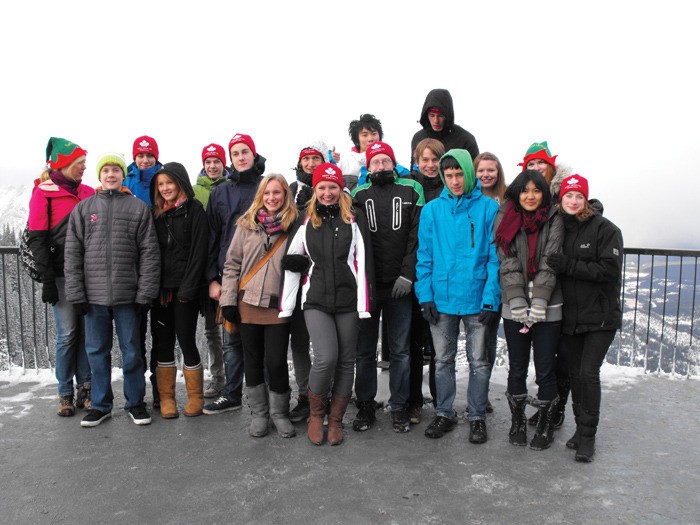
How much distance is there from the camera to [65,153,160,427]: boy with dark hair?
Answer: 4.19m

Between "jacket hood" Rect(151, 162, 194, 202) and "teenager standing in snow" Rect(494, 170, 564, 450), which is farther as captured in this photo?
"jacket hood" Rect(151, 162, 194, 202)

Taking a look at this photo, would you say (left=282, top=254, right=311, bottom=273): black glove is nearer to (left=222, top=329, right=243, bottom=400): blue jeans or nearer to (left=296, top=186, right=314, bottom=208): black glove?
(left=296, top=186, right=314, bottom=208): black glove

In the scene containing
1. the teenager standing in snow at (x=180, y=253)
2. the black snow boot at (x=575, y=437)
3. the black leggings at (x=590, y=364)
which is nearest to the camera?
the black leggings at (x=590, y=364)

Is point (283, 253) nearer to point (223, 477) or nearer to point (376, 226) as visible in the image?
point (376, 226)

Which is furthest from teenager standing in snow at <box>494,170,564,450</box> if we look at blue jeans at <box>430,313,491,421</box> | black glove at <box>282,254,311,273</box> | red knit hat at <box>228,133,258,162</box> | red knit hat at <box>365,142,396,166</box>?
red knit hat at <box>228,133,258,162</box>

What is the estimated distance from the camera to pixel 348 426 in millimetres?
4270

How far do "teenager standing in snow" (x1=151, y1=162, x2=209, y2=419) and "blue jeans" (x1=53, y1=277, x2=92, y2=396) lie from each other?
2.44ft

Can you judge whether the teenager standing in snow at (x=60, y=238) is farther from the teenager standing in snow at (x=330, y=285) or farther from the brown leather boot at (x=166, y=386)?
the teenager standing in snow at (x=330, y=285)

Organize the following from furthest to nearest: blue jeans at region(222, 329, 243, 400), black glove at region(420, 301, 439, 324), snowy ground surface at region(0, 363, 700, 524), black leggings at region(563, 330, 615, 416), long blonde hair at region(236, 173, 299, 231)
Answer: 1. blue jeans at region(222, 329, 243, 400)
2. long blonde hair at region(236, 173, 299, 231)
3. black glove at region(420, 301, 439, 324)
4. black leggings at region(563, 330, 615, 416)
5. snowy ground surface at region(0, 363, 700, 524)

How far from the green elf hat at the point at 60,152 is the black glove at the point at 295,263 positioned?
2.13m

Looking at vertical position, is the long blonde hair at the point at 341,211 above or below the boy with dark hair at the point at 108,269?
above

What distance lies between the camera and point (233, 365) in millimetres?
4688

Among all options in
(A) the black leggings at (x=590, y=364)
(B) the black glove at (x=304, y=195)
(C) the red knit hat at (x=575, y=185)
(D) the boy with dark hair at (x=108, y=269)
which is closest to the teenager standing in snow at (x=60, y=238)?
(D) the boy with dark hair at (x=108, y=269)

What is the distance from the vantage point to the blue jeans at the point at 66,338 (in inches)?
177
